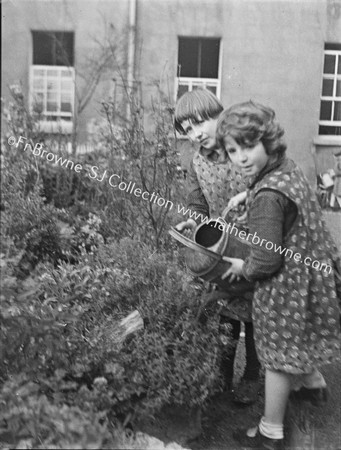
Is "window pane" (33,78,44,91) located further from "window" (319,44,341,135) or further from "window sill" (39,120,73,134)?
"window" (319,44,341,135)

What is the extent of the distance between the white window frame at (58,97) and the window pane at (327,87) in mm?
2926

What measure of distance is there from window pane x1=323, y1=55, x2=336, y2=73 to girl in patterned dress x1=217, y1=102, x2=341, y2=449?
83 cm

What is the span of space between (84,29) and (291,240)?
4.33 meters

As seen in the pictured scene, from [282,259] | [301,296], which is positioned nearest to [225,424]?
[301,296]

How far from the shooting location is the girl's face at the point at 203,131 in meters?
2.57

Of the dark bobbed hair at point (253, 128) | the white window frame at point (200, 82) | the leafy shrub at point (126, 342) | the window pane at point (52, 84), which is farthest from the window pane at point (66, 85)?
the dark bobbed hair at point (253, 128)

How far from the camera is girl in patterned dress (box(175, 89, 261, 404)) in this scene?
2.55 meters

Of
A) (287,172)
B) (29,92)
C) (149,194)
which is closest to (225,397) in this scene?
(287,172)

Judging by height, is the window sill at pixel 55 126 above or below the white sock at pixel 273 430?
above

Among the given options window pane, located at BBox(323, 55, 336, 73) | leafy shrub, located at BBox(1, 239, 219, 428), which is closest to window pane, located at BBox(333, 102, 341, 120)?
window pane, located at BBox(323, 55, 336, 73)

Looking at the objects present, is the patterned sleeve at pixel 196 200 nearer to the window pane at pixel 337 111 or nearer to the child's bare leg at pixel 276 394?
the window pane at pixel 337 111

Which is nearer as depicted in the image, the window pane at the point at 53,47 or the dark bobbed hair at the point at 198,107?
the dark bobbed hair at the point at 198,107

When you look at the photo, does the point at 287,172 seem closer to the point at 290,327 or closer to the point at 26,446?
the point at 290,327

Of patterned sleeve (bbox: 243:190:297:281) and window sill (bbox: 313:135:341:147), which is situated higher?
window sill (bbox: 313:135:341:147)
